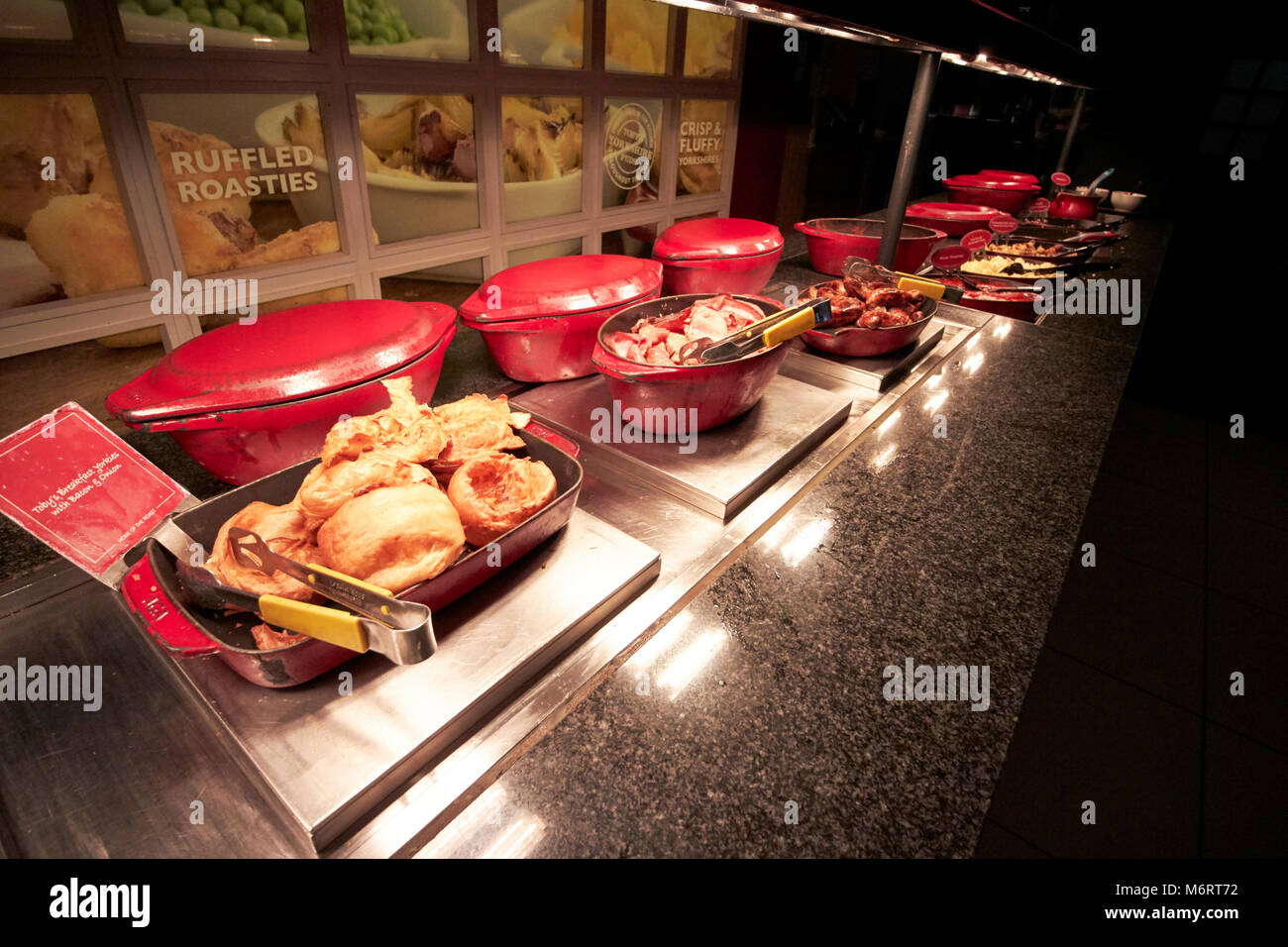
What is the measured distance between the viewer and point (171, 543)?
0.78 m

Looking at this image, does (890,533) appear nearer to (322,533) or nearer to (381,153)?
(322,533)

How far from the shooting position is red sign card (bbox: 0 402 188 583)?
803 millimetres

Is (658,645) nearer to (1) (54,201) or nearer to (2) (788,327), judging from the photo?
(2) (788,327)

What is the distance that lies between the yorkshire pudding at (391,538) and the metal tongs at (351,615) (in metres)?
0.04

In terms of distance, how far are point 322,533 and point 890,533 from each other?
0.99 m

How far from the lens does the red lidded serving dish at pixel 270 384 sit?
946mm

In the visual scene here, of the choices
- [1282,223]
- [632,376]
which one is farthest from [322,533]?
[1282,223]

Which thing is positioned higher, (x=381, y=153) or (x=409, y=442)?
(x=381, y=153)

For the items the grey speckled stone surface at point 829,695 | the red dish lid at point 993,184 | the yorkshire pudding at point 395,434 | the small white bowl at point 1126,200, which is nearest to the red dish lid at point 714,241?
the grey speckled stone surface at point 829,695

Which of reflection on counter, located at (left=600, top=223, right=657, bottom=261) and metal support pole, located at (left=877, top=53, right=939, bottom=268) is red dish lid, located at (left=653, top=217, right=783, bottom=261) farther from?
reflection on counter, located at (left=600, top=223, right=657, bottom=261)

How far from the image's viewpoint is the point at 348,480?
0.79 m

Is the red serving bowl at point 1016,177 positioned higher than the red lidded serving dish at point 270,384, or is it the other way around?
the red serving bowl at point 1016,177

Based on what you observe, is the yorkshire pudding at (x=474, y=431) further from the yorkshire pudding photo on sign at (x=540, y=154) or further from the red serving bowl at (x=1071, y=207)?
the red serving bowl at (x=1071, y=207)
